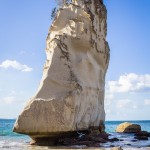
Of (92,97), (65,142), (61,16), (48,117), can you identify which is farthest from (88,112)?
(61,16)

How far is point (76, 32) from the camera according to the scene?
2042 cm

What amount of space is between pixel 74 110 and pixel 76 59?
3.39m

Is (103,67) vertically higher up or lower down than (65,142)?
higher up

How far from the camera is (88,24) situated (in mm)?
21375

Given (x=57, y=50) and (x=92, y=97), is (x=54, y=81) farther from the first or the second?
(x=92, y=97)

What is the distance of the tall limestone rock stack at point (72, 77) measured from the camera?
55.1 ft

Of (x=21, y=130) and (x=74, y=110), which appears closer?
(x=21, y=130)

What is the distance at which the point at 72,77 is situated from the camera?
18609mm

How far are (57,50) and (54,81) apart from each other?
74.5 inches

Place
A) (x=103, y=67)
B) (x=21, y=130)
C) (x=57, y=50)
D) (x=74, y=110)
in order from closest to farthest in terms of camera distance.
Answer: (x=21, y=130) < (x=74, y=110) < (x=57, y=50) < (x=103, y=67)

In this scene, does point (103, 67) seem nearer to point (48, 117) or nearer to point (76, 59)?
point (76, 59)

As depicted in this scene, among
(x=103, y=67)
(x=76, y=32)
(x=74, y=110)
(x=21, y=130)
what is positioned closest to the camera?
(x=21, y=130)

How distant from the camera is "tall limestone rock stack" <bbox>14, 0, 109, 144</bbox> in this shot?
16797mm

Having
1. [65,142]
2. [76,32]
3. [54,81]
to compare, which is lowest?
[65,142]
